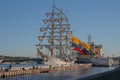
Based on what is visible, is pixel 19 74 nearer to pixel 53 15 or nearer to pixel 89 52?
pixel 53 15

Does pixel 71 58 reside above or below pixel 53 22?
below

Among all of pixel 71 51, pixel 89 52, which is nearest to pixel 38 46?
pixel 71 51

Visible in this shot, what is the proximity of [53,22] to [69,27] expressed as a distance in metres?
14.4

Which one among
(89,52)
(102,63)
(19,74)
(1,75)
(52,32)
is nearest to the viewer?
(1,75)

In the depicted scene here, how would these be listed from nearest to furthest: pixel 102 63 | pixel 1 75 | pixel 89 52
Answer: pixel 1 75, pixel 102 63, pixel 89 52

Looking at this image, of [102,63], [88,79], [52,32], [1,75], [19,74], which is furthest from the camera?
[102,63]

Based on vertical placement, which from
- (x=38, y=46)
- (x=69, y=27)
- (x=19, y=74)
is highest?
(x=69, y=27)

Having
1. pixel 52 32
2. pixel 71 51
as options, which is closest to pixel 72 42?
pixel 71 51

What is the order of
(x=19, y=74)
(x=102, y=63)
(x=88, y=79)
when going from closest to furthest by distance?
(x=88, y=79) → (x=19, y=74) → (x=102, y=63)

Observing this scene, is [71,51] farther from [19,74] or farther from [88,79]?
[88,79]

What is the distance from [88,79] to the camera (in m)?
26.6

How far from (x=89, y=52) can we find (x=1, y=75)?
407 feet

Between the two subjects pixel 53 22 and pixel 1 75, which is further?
pixel 53 22

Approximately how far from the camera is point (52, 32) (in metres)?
140
